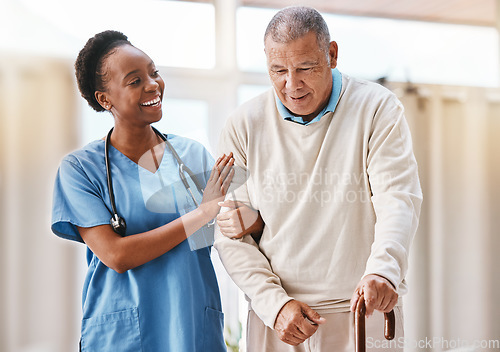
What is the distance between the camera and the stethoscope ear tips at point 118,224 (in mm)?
1369

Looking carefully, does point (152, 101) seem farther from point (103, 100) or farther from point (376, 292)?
point (376, 292)

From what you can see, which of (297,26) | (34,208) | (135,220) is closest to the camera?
(297,26)

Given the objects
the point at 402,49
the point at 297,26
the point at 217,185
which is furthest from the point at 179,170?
the point at 402,49

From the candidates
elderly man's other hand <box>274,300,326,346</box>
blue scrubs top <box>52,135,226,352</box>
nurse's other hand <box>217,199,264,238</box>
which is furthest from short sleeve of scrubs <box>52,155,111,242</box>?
elderly man's other hand <box>274,300,326,346</box>

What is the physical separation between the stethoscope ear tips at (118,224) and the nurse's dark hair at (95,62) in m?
0.28

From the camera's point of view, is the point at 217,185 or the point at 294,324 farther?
the point at 217,185

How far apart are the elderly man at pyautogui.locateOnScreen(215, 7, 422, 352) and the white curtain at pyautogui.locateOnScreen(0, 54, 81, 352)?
51 cm

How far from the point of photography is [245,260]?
1.39m

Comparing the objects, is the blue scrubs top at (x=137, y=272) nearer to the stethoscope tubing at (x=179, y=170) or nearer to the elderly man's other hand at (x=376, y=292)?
the stethoscope tubing at (x=179, y=170)

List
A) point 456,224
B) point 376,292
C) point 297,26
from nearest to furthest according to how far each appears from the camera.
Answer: point 376,292, point 297,26, point 456,224

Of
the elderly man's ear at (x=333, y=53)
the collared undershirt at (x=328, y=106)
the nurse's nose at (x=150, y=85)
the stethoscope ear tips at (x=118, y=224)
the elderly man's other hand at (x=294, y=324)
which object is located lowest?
the elderly man's other hand at (x=294, y=324)

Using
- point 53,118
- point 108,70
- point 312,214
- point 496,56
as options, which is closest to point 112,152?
point 108,70

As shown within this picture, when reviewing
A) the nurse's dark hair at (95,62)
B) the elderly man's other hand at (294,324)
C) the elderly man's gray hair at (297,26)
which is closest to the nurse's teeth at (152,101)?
the nurse's dark hair at (95,62)

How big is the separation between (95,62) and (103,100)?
9 cm
